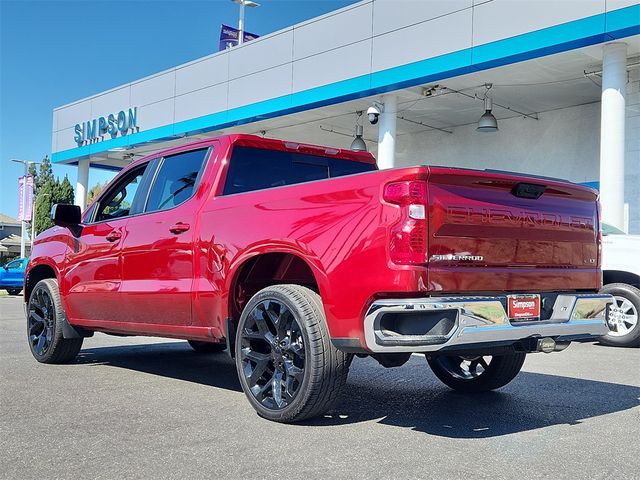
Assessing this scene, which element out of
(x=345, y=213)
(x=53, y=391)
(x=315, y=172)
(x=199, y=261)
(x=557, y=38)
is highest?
(x=557, y=38)

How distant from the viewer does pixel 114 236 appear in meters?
5.85

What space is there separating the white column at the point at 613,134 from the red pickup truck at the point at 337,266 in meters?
8.57

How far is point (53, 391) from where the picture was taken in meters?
5.20

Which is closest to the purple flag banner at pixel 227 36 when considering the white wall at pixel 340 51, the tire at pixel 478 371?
the white wall at pixel 340 51

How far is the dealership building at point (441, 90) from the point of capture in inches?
513

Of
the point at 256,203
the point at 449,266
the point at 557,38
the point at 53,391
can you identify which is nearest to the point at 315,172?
the point at 256,203

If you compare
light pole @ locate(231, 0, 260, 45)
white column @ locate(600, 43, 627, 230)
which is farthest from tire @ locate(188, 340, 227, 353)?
light pole @ locate(231, 0, 260, 45)

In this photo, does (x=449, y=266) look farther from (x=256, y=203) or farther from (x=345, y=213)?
(x=256, y=203)

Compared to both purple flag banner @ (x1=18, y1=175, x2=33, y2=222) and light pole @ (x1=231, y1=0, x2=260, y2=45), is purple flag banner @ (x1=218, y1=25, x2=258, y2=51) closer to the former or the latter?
light pole @ (x1=231, y1=0, x2=260, y2=45)

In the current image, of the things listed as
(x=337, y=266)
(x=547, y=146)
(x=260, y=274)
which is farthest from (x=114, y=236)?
(x=547, y=146)

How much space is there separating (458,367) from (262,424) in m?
2.05

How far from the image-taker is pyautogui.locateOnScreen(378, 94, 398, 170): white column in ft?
55.0

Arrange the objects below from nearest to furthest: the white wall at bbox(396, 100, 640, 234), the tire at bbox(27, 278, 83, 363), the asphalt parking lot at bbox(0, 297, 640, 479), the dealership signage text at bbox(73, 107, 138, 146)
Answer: the asphalt parking lot at bbox(0, 297, 640, 479) < the tire at bbox(27, 278, 83, 363) < the white wall at bbox(396, 100, 640, 234) < the dealership signage text at bbox(73, 107, 138, 146)

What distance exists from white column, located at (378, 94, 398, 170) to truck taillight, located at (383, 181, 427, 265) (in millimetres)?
13246
